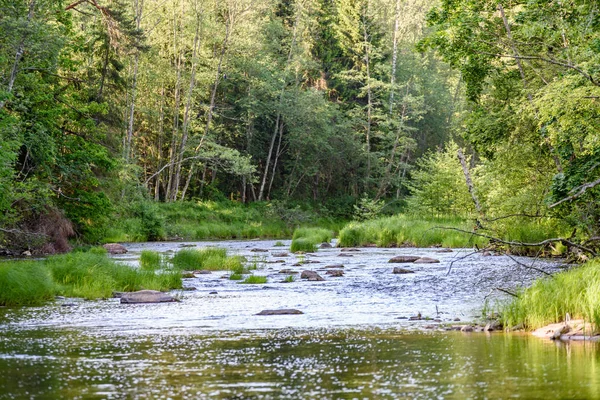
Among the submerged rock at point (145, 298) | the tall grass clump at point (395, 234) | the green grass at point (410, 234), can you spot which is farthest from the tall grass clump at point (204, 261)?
the tall grass clump at point (395, 234)

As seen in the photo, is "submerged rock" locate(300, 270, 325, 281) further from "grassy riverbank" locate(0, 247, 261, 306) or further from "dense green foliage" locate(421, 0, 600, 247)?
"dense green foliage" locate(421, 0, 600, 247)

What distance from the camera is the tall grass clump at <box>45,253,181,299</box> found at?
16250mm

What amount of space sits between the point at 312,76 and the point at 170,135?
15488 mm

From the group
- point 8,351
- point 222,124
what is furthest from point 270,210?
point 8,351

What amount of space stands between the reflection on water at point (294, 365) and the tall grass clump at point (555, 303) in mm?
736

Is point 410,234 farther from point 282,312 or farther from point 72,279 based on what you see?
point 282,312

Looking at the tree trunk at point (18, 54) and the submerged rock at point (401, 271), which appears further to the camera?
the tree trunk at point (18, 54)

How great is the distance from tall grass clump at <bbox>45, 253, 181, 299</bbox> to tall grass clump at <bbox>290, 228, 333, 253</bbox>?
13.3 metres

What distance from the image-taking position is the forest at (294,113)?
746 inches

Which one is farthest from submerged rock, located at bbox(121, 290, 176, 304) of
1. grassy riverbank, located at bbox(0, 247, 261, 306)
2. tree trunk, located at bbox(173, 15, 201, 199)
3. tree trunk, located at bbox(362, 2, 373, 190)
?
tree trunk, located at bbox(362, 2, 373, 190)

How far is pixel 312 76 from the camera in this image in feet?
208

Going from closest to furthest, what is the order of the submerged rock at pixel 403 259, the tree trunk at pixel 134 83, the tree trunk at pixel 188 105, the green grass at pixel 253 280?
the green grass at pixel 253 280, the submerged rock at pixel 403 259, the tree trunk at pixel 134 83, the tree trunk at pixel 188 105

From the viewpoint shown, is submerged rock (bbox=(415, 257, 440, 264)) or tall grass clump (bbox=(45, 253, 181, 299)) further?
submerged rock (bbox=(415, 257, 440, 264))

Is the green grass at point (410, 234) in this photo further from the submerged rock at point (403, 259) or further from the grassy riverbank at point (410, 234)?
the submerged rock at point (403, 259)
